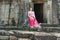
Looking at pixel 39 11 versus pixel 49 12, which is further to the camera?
pixel 39 11

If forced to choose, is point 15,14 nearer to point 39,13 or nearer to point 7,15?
point 7,15

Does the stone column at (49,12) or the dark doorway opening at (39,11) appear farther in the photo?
the dark doorway opening at (39,11)

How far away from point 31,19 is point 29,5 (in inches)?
316

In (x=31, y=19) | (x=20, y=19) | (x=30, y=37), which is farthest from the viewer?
(x=20, y=19)

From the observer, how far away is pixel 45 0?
78.1ft

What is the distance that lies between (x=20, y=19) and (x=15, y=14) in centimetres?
87

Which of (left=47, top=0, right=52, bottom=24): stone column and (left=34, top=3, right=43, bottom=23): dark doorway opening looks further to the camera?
(left=34, top=3, right=43, bottom=23): dark doorway opening

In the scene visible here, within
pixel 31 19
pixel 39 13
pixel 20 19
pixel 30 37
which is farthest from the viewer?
pixel 39 13

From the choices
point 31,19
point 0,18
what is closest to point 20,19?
point 0,18

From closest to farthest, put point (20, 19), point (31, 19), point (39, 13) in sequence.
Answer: point (31, 19)
point (20, 19)
point (39, 13)

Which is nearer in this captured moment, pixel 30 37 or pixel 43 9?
pixel 30 37

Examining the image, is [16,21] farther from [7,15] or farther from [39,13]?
[39,13]

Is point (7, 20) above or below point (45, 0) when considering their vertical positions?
below

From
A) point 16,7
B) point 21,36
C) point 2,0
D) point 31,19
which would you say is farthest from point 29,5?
point 21,36
